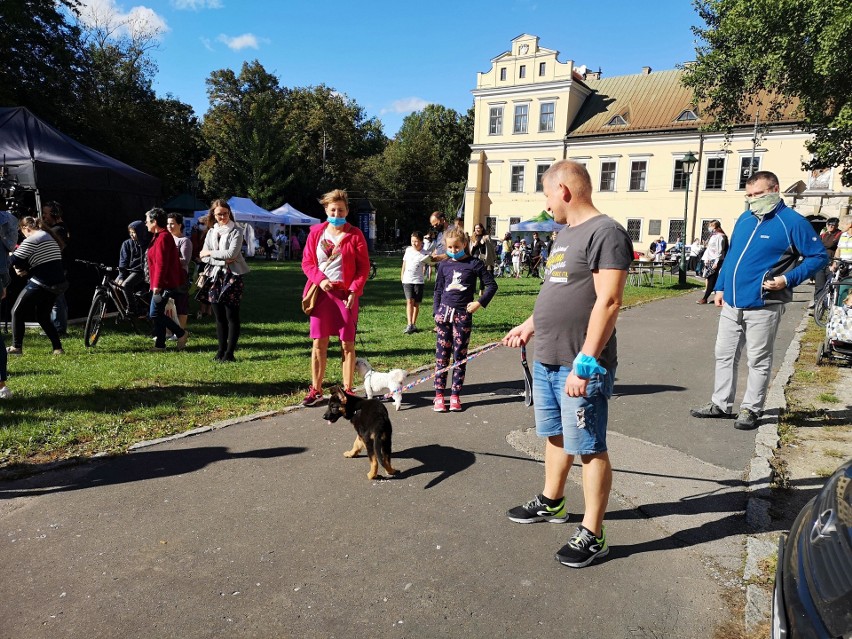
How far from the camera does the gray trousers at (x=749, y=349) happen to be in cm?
530

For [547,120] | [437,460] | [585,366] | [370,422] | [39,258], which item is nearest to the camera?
[585,366]

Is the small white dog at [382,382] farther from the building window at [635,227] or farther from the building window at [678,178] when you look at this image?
the building window at [678,178]

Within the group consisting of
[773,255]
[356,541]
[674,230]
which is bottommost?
[356,541]

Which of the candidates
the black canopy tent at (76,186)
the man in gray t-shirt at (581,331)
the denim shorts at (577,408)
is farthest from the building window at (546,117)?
the denim shorts at (577,408)

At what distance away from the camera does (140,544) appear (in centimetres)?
Result: 332

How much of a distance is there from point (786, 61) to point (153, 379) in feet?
65.1

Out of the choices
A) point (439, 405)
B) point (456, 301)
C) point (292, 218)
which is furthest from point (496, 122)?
point (439, 405)

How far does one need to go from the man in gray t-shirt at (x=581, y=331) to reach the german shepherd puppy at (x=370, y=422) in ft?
4.28

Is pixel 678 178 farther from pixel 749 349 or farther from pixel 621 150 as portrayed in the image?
pixel 749 349

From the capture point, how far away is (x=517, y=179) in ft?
155

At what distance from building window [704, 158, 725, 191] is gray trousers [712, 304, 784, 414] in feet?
130

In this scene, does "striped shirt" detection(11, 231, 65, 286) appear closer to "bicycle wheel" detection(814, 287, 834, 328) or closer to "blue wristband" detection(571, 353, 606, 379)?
"blue wristband" detection(571, 353, 606, 379)

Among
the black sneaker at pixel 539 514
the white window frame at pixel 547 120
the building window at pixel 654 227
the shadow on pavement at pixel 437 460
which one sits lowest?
the shadow on pavement at pixel 437 460

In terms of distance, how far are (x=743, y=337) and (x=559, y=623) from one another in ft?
12.9
